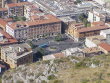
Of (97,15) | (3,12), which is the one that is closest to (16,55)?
(97,15)

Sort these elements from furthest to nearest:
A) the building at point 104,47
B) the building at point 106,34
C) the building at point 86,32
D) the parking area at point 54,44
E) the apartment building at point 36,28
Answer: the apartment building at point 36,28, the building at point 86,32, the building at point 106,34, the parking area at point 54,44, the building at point 104,47

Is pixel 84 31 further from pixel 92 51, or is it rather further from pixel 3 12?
pixel 3 12

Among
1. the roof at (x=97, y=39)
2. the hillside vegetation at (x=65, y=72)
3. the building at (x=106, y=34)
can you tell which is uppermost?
the hillside vegetation at (x=65, y=72)

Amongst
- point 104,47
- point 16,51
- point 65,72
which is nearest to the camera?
point 65,72

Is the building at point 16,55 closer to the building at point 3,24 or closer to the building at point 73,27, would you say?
the building at point 3,24

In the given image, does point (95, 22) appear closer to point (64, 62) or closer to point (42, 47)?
point (42, 47)

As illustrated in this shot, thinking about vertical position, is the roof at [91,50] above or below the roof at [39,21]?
below

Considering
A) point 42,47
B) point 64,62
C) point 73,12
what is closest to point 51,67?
point 64,62

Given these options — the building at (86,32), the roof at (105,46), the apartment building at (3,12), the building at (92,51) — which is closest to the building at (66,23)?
the building at (86,32)
